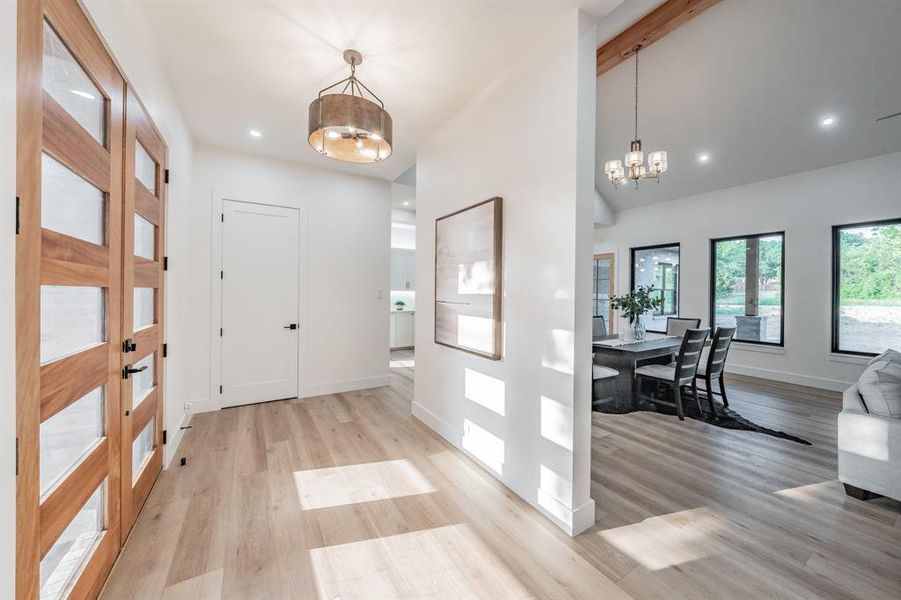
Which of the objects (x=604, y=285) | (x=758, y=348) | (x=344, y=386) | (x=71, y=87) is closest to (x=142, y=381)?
(x=71, y=87)

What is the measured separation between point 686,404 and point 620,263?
3951 mm

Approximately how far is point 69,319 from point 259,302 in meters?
2.94

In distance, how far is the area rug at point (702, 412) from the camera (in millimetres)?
3441

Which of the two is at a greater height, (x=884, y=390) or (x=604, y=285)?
(x=604, y=285)

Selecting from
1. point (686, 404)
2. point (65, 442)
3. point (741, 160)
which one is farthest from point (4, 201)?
point (741, 160)

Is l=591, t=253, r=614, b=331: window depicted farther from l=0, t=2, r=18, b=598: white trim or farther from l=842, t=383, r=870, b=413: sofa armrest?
l=0, t=2, r=18, b=598: white trim

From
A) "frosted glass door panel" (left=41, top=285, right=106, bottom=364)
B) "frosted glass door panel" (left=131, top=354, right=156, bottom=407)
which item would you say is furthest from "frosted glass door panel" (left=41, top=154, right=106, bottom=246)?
"frosted glass door panel" (left=131, top=354, right=156, bottom=407)

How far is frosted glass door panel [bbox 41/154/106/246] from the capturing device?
1172 millimetres

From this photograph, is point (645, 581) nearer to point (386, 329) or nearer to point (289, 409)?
point (289, 409)

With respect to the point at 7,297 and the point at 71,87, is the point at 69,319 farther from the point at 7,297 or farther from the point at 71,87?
the point at 71,87

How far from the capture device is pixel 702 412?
391cm

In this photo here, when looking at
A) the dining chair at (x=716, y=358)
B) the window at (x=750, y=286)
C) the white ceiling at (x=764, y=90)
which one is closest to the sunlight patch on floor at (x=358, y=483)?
the dining chair at (x=716, y=358)

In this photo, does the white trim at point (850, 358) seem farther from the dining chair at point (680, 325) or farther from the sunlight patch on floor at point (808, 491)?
the sunlight patch on floor at point (808, 491)

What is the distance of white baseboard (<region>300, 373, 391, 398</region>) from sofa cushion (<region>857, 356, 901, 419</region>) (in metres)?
4.53
